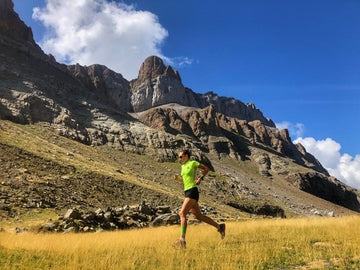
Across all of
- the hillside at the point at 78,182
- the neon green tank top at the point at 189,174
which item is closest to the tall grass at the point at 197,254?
the neon green tank top at the point at 189,174

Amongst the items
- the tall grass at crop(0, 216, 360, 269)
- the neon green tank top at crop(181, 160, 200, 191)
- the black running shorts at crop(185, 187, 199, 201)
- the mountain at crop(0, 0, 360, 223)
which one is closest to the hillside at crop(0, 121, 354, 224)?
the mountain at crop(0, 0, 360, 223)

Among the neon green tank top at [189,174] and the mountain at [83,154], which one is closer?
the neon green tank top at [189,174]

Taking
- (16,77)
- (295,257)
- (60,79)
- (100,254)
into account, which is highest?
(60,79)

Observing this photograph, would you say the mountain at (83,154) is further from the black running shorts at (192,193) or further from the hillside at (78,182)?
the black running shorts at (192,193)

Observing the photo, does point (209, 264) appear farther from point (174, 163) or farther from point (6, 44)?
point (6, 44)

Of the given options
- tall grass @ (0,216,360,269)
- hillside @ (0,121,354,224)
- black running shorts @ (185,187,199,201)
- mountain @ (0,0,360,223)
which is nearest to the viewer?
tall grass @ (0,216,360,269)

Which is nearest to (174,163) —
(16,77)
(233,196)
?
(233,196)

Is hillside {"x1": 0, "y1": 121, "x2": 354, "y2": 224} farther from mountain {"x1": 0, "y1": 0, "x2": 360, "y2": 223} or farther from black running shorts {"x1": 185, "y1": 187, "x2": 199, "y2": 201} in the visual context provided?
black running shorts {"x1": 185, "y1": 187, "x2": 199, "y2": 201}

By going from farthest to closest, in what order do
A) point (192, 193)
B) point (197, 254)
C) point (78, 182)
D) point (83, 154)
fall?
1. point (83, 154)
2. point (78, 182)
3. point (192, 193)
4. point (197, 254)

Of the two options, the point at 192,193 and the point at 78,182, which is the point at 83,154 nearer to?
the point at 78,182

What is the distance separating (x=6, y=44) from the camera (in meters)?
123

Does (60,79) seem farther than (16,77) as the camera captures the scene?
Yes

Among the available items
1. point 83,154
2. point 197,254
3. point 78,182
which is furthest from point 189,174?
point 83,154

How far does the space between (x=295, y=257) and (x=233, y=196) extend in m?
84.0
